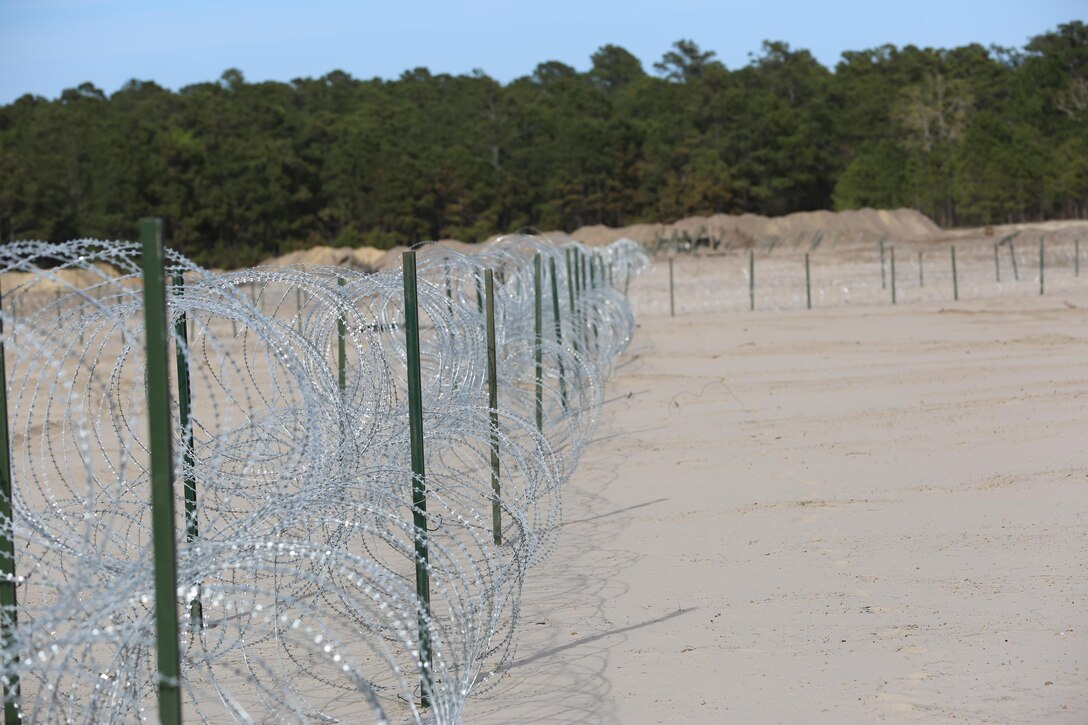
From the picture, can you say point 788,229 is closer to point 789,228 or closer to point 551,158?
point 789,228

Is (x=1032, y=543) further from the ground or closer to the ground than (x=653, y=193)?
closer to the ground

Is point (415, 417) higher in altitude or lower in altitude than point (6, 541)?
higher

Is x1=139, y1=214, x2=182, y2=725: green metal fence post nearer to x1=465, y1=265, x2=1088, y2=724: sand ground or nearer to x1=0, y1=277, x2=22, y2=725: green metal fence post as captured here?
x1=0, y1=277, x2=22, y2=725: green metal fence post

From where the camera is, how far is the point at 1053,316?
21578 mm

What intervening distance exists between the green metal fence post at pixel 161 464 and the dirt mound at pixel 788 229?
5229cm

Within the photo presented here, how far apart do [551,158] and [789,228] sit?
66.3 feet

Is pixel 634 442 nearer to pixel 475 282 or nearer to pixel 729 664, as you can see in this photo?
pixel 475 282

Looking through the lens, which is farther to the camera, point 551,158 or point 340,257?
point 551,158

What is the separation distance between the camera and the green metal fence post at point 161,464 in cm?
335

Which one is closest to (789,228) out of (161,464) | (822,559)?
(822,559)

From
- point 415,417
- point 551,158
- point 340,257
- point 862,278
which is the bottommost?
point 415,417

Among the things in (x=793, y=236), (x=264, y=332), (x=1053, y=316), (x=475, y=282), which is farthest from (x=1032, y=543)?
(x=793, y=236)

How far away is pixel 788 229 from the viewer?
189 feet

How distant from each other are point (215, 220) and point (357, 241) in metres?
6.36
